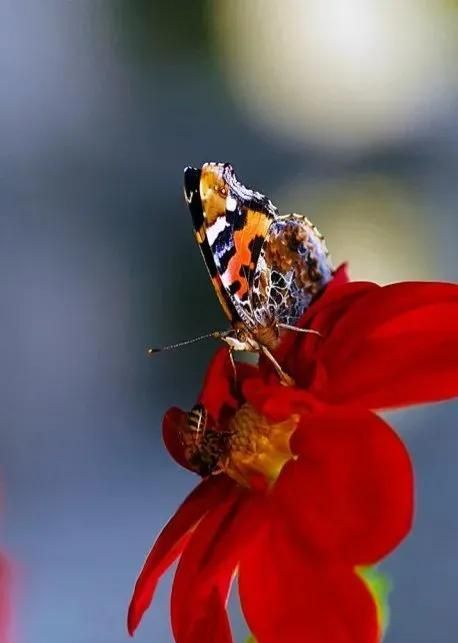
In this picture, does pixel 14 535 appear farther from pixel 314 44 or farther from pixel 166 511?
pixel 314 44

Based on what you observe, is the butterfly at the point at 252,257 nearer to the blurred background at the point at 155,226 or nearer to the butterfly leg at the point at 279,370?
the butterfly leg at the point at 279,370

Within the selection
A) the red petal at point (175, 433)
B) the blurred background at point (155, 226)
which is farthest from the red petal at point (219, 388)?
the blurred background at point (155, 226)

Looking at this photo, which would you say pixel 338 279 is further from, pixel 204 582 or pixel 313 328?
pixel 204 582

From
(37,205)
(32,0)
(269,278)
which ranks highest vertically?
(32,0)

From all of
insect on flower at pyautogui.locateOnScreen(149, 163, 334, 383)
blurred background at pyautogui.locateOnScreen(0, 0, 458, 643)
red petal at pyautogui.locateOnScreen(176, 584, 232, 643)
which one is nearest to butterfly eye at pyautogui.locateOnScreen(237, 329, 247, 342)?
insect on flower at pyautogui.locateOnScreen(149, 163, 334, 383)

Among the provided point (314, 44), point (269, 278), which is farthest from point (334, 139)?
point (269, 278)

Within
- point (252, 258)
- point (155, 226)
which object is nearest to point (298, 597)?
point (252, 258)
